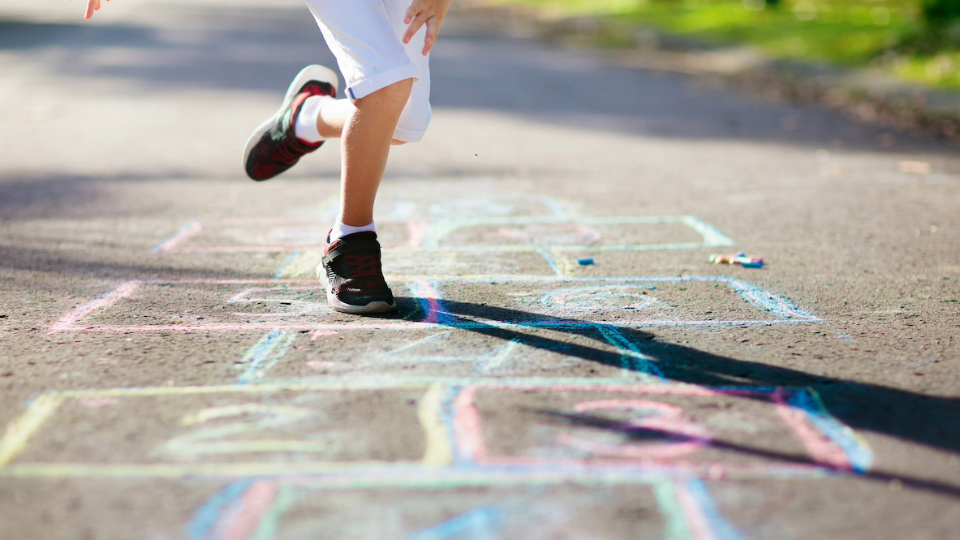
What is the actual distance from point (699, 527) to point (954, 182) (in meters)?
4.09

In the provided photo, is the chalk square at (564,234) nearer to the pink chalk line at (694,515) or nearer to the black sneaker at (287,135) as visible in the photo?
the black sneaker at (287,135)

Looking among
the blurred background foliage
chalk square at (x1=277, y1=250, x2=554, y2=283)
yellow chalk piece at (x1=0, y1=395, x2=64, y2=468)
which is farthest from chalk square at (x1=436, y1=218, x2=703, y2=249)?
the blurred background foliage

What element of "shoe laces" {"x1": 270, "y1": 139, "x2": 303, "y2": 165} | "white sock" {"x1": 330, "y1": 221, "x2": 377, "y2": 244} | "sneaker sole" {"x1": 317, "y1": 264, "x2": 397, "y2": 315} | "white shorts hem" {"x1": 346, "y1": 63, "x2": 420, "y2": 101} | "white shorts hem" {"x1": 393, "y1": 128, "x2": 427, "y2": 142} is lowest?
"sneaker sole" {"x1": 317, "y1": 264, "x2": 397, "y2": 315}

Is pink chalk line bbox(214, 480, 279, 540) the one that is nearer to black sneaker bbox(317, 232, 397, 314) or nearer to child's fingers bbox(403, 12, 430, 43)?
black sneaker bbox(317, 232, 397, 314)

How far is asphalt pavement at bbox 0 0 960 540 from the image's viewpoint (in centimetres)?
178

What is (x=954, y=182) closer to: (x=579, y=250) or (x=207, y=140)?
(x=579, y=250)

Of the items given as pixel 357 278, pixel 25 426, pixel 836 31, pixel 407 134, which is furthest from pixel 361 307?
pixel 836 31

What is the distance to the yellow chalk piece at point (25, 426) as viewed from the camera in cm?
196

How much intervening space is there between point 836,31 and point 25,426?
12366 mm

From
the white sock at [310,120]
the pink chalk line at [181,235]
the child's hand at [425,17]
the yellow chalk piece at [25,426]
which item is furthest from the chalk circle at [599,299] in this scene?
the pink chalk line at [181,235]

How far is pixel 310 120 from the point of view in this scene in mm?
3354

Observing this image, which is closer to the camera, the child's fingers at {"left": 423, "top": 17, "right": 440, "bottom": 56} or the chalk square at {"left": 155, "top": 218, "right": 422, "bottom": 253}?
the child's fingers at {"left": 423, "top": 17, "right": 440, "bottom": 56}

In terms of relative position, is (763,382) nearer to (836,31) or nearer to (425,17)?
(425,17)

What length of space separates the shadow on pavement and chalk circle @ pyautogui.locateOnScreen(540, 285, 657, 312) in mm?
156
